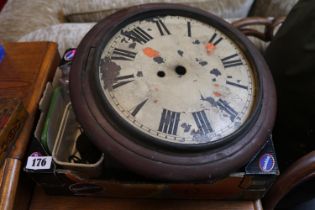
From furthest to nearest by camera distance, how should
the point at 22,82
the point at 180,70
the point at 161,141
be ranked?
1. the point at 22,82
2. the point at 180,70
3. the point at 161,141

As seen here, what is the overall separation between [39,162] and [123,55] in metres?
0.31

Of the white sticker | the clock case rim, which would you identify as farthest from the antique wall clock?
the white sticker

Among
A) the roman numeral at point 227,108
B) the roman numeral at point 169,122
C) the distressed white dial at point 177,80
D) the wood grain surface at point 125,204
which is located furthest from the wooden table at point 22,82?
the roman numeral at point 227,108

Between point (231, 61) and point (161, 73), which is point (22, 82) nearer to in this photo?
point (161, 73)

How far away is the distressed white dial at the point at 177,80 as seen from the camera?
0.68 meters

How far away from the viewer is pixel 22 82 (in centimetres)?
88

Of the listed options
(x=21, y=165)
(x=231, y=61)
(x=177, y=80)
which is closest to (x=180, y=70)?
(x=177, y=80)

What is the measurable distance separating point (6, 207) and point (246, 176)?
0.53 meters

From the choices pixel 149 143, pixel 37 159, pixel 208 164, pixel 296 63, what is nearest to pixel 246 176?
pixel 208 164

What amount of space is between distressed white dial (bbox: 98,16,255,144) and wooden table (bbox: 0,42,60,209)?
0.24 metres

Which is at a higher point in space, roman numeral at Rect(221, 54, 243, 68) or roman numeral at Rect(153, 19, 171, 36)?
roman numeral at Rect(153, 19, 171, 36)

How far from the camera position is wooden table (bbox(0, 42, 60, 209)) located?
2.37 feet

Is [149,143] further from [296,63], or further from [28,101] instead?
[296,63]

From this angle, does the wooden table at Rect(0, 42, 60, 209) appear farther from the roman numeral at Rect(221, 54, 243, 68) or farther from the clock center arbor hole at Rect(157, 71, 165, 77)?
the roman numeral at Rect(221, 54, 243, 68)
